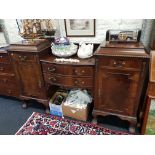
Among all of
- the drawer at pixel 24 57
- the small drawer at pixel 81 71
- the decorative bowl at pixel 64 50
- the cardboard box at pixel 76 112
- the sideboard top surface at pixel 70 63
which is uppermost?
the decorative bowl at pixel 64 50

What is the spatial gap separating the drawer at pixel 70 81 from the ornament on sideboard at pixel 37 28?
61cm

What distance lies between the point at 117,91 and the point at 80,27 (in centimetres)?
96

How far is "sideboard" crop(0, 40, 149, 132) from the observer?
1.57m

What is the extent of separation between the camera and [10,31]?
2475mm

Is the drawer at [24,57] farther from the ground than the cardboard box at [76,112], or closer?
→ farther from the ground

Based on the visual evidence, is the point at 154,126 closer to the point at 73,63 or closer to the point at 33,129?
the point at 73,63

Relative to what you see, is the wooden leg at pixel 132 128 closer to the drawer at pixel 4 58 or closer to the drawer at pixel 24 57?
the drawer at pixel 24 57

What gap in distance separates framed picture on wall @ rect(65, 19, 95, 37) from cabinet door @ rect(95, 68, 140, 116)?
67 cm

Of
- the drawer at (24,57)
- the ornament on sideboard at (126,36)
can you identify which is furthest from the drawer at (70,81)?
the ornament on sideboard at (126,36)

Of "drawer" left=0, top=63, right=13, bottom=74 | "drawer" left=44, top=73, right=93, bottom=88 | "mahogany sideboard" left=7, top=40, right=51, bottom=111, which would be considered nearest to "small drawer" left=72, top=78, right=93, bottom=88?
"drawer" left=44, top=73, right=93, bottom=88

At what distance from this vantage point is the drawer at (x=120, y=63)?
152cm

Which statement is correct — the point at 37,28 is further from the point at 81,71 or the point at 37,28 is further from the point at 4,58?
the point at 81,71

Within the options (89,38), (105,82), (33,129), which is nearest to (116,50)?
(105,82)

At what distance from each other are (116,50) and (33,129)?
1.39m
